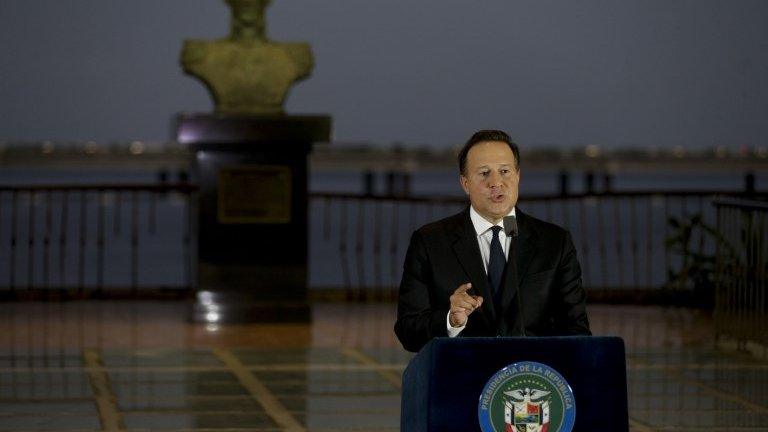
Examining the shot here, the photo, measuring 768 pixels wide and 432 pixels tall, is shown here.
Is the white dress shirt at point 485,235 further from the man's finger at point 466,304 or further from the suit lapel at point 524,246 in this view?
the man's finger at point 466,304

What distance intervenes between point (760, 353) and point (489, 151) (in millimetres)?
7100

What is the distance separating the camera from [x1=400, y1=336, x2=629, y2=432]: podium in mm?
4508

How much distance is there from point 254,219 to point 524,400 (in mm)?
9154

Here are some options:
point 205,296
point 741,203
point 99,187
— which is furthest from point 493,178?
point 99,187

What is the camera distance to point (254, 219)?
1355 cm

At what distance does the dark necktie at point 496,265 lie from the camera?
4.87 m

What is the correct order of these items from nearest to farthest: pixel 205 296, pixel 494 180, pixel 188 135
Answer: pixel 494 180 → pixel 188 135 → pixel 205 296

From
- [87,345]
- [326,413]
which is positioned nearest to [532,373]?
[326,413]

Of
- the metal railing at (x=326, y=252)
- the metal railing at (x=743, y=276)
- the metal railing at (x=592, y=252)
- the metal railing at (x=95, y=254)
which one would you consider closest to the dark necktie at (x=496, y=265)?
the metal railing at (x=743, y=276)

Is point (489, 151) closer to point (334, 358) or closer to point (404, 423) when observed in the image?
point (404, 423)

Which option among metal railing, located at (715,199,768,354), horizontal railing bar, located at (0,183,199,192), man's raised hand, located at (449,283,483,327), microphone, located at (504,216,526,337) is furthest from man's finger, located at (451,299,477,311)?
horizontal railing bar, located at (0,183,199,192)

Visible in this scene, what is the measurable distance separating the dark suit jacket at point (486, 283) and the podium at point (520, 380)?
272 millimetres

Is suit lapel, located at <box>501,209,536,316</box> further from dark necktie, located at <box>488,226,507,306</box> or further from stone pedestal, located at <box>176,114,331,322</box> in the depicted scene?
stone pedestal, located at <box>176,114,331,322</box>

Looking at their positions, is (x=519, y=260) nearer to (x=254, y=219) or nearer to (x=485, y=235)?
(x=485, y=235)
